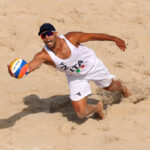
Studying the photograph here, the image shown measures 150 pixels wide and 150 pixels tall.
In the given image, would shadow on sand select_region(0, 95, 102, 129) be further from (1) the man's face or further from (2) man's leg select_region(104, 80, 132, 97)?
(1) the man's face

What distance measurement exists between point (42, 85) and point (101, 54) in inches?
54.6

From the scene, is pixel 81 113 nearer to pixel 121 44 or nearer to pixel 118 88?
pixel 118 88

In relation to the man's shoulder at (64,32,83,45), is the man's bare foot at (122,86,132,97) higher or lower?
lower

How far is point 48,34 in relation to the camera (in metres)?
4.74

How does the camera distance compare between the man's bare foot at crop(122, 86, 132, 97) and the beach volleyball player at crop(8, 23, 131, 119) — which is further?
the man's bare foot at crop(122, 86, 132, 97)

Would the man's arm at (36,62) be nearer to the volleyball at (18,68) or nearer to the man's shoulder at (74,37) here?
the volleyball at (18,68)

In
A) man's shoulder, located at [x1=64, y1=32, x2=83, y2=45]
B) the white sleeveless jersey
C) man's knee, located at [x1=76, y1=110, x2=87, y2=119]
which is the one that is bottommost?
man's knee, located at [x1=76, y1=110, x2=87, y2=119]

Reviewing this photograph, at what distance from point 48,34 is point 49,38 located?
2.3 inches

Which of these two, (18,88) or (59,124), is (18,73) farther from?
(18,88)

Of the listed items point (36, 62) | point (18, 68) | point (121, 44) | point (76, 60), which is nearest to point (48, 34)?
point (36, 62)

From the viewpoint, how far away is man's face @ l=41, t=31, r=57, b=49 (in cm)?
474

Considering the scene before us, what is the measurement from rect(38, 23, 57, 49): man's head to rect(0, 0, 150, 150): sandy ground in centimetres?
113

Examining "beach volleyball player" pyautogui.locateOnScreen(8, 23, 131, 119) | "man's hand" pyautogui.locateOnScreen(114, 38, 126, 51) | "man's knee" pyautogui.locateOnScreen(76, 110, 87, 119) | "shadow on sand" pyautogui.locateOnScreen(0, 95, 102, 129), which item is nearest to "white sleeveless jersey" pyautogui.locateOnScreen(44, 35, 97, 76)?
"beach volleyball player" pyautogui.locateOnScreen(8, 23, 131, 119)

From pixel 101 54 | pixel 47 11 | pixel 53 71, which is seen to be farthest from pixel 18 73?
pixel 47 11
